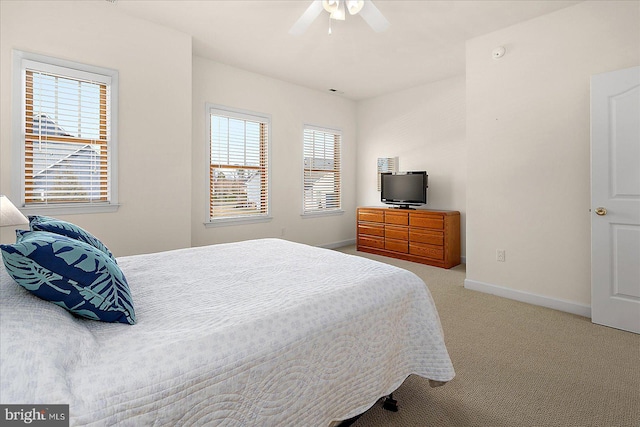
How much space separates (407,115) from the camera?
5453 millimetres

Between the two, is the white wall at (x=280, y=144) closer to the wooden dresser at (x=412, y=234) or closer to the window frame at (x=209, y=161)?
the window frame at (x=209, y=161)

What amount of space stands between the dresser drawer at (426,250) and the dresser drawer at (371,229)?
0.60 m

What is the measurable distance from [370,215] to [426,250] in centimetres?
116

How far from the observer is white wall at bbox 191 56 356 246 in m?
4.18

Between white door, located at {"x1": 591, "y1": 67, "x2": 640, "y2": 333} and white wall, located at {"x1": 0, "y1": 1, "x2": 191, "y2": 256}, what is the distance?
3.90 m

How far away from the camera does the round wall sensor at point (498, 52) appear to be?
332cm

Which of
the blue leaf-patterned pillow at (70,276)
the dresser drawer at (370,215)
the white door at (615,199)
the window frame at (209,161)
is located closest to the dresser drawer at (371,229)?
the dresser drawer at (370,215)

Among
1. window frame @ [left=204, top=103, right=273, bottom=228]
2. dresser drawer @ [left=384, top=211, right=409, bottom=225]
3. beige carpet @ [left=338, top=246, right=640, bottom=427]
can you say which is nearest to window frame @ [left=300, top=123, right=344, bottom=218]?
window frame @ [left=204, top=103, right=273, bottom=228]

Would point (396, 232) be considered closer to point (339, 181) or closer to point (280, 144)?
point (339, 181)

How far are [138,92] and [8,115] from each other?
1.02 m

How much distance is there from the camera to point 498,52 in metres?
3.34

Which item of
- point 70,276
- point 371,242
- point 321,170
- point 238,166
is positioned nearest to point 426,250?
point 371,242

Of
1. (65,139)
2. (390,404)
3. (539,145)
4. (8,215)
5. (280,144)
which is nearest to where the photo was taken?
(390,404)

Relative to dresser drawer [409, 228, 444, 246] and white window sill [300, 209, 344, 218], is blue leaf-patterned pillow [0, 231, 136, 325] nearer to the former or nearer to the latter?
dresser drawer [409, 228, 444, 246]
